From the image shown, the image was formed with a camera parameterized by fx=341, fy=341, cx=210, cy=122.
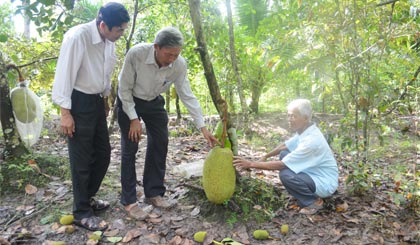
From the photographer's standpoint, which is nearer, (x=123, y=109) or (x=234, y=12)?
(x=123, y=109)

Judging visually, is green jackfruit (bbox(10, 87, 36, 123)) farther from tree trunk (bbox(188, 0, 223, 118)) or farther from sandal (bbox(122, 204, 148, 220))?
tree trunk (bbox(188, 0, 223, 118))

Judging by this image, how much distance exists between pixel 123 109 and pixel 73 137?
41cm

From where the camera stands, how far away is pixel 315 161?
9.20 ft

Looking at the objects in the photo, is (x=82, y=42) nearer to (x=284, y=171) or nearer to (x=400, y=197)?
(x=284, y=171)

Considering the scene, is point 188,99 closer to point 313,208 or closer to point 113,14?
point 113,14

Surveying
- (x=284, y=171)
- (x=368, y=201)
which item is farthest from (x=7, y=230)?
(x=368, y=201)

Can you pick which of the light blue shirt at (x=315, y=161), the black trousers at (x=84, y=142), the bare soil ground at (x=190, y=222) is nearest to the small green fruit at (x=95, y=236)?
the bare soil ground at (x=190, y=222)

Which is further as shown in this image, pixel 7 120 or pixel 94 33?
pixel 7 120

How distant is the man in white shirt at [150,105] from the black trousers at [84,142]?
6.6 inches

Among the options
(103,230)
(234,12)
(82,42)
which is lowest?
(103,230)

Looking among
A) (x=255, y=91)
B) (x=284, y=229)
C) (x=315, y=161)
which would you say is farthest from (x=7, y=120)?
(x=255, y=91)

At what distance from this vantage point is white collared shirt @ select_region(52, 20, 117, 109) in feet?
7.27

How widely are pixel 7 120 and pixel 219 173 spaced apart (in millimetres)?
2227

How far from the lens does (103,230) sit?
247 cm
